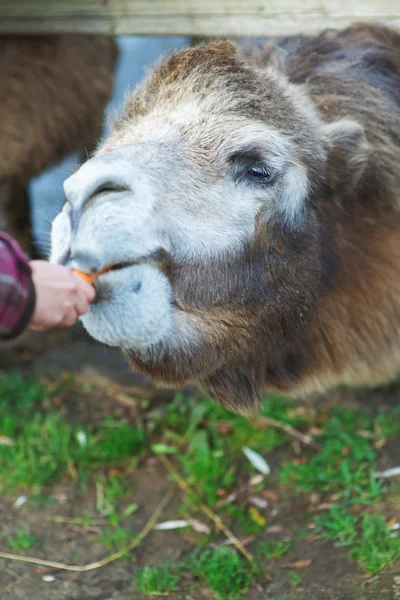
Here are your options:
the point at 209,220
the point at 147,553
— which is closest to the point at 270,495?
the point at 147,553

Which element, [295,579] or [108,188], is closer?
[108,188]

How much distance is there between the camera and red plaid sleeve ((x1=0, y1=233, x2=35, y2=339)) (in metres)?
2.31

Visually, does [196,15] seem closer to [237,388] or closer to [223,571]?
[237,388]

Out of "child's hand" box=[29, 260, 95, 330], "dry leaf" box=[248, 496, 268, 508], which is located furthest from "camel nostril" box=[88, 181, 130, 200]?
"dry leaf" box=[248, 496, 268, 508]

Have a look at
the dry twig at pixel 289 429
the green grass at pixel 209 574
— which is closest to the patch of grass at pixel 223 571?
the green grass at pixel 209 574

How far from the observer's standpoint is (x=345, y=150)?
10.9 feet

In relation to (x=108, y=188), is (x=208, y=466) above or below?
below

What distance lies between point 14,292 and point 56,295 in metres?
0.16

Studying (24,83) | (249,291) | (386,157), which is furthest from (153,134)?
(24,83)

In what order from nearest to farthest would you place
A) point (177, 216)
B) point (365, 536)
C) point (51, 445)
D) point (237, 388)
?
point (177, 216) → point (237, 388) → point (365, 536) → point (51, 445)

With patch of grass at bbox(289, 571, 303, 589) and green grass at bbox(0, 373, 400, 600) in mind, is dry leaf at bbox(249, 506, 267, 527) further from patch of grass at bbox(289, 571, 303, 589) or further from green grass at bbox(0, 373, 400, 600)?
patch of grass at bbox(289, 571, 303, 589)

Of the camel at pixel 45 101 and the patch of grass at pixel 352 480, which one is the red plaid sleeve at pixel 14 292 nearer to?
the patch of grass at pixel 352 480

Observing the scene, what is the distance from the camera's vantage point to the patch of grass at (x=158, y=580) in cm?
380

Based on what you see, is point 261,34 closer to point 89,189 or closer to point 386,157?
point 386,157
